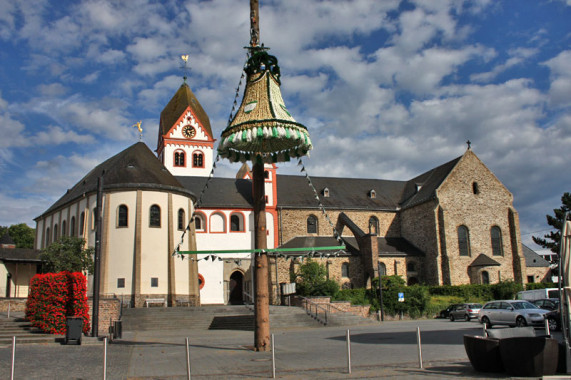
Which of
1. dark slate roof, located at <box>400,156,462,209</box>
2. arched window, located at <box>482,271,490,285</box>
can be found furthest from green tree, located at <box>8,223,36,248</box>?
arched window, located at <box>482,271,490,285</box>

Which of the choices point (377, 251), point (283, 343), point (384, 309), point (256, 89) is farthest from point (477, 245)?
point (256, 89)

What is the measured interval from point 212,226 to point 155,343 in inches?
1029

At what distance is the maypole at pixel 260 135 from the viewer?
1515 centimetres

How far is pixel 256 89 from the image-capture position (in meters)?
16.4

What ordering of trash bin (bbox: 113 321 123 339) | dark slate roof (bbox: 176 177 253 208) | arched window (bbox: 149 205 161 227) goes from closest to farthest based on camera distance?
trash bin (bbox: 113 321 123 339)
arched window (bbox: 149 205 161 227)
dark slate roof (bbox: 176 177 253 208)

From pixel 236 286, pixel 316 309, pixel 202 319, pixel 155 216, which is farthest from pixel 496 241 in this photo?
pixel 155 216

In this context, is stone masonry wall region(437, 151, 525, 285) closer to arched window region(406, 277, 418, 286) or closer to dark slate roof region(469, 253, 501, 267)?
dark slate roof region(469, 253, 501, 267)

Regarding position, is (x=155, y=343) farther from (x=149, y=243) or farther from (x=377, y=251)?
(x=377, y=251)

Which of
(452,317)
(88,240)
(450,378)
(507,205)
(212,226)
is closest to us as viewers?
(450,378)

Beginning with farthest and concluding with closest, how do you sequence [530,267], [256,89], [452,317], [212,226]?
[530,267] < [212,226] < [452,317] < [256,89]

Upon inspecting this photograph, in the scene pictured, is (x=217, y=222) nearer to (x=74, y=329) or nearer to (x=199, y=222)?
(x=199, y=222)

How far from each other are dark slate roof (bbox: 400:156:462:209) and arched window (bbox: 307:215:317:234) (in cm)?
966

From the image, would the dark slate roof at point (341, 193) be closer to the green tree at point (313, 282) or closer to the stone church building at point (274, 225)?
the stone church building at point (274, 225)

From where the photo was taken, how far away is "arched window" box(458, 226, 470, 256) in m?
45.9
